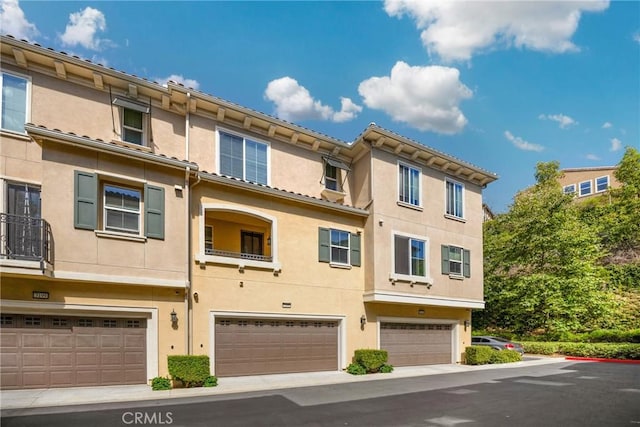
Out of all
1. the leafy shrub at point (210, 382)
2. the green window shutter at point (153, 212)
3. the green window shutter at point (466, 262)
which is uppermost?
the green window shutter at point (153, 212)

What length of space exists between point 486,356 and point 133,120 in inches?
705

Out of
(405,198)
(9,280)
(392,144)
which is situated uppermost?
(392,144)

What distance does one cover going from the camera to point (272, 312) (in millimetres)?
14891

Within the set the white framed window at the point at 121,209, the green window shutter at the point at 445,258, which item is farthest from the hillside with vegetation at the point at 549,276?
the white framed window at the point at 121,209

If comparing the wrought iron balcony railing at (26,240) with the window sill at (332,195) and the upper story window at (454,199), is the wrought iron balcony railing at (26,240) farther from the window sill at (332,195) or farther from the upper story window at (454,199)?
the upper story window at (454,199)

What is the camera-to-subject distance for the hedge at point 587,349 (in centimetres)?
2256

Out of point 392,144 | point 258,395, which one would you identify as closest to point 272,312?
point 258,395

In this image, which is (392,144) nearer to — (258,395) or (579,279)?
(258,395)

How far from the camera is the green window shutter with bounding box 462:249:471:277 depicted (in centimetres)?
2053

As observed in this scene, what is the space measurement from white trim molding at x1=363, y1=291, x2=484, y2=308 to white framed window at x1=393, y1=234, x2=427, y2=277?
1003 mm

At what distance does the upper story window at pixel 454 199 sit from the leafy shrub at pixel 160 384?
14194mm

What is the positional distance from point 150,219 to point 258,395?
5830 mm

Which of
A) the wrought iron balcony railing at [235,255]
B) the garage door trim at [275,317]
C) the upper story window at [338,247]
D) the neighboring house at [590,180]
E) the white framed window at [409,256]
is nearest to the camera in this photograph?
the garage door trim at [275,317]

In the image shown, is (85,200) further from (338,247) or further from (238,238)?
(338,247)
